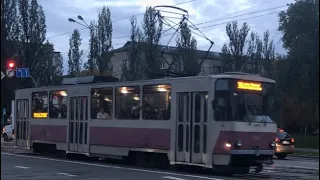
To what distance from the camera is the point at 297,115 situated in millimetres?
63688

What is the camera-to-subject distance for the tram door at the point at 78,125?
21.4 metres

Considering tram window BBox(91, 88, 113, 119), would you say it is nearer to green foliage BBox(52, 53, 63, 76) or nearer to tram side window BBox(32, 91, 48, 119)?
tram side window BBox(32, 91, 48, 119)

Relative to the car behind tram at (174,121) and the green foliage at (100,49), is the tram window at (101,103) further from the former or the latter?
the green foliage at (100,49)

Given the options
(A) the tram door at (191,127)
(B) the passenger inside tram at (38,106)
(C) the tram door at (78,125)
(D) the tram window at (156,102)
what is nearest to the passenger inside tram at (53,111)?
(B) the passenger inside tram at (38,106)

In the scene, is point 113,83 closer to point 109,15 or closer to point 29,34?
point 29,34

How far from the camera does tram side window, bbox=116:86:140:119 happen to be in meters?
19.1

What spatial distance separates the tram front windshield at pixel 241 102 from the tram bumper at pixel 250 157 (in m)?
0.93

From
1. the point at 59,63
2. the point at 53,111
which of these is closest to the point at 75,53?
the point at 59,63

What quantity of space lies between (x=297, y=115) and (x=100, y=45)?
23.2 m

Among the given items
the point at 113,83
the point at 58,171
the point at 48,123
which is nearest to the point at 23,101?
the point at 48,123

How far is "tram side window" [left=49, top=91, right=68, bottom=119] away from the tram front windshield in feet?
26.9

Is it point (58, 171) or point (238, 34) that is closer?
point (58, 171)

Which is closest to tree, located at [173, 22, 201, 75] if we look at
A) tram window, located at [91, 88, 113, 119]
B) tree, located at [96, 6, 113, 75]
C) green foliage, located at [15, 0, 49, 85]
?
tree, located at [96, 6, 113, 75]

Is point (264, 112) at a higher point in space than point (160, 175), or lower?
higher
